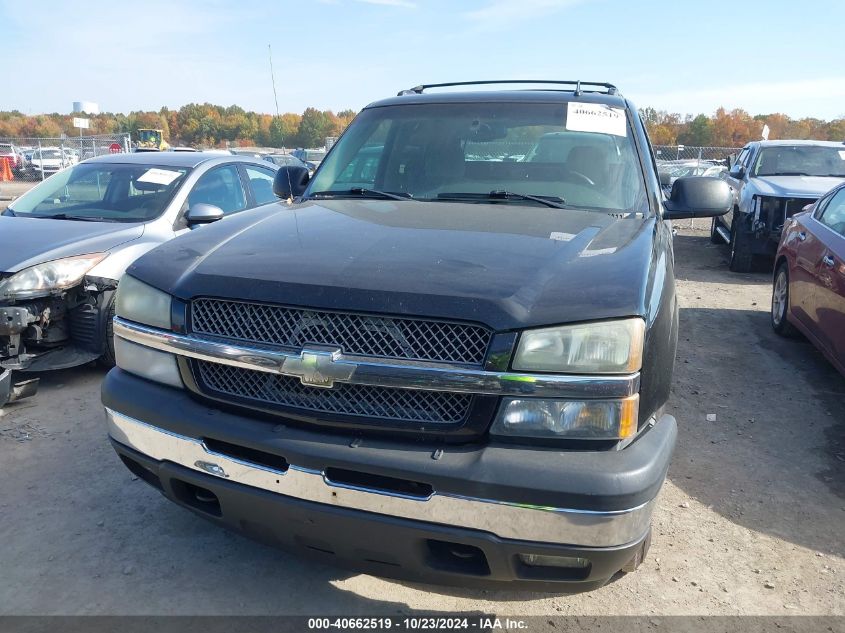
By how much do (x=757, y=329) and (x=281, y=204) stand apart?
516cm

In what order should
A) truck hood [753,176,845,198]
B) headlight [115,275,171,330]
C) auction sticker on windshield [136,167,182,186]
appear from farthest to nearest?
truck hood [753,176,845,198], auction sticker on windshield [136,167,182,186], headlight [115,275,171,330]

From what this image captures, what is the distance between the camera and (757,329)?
21.8 feet

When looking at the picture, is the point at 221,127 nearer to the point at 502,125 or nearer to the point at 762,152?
the point at 762,152

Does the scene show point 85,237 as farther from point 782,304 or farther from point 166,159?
point 782,304

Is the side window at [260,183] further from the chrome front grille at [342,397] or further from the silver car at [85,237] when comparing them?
the chrome front grille at [342,397]

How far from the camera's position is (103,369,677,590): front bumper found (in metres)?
1.88

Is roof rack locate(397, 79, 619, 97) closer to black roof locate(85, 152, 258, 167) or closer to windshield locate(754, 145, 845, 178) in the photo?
black roof locate(85, 152, 258, 167)

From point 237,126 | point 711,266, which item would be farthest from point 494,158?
point 237,126

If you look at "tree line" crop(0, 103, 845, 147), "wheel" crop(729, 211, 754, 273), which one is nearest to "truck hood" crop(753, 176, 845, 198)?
"wheel" crop(729, 211, 754, 273)

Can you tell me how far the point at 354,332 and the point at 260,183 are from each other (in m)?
5.12

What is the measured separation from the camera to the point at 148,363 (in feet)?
8.04

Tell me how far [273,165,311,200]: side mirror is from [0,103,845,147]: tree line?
32409 millimetres

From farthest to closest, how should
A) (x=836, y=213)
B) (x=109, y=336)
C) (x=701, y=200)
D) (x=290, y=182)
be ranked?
1. (x=836, y=213)
2. (x=109, y=336)
3. (x=290, y=182)
4. (x=701, y=200)

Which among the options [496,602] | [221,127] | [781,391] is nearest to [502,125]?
[496,602]
